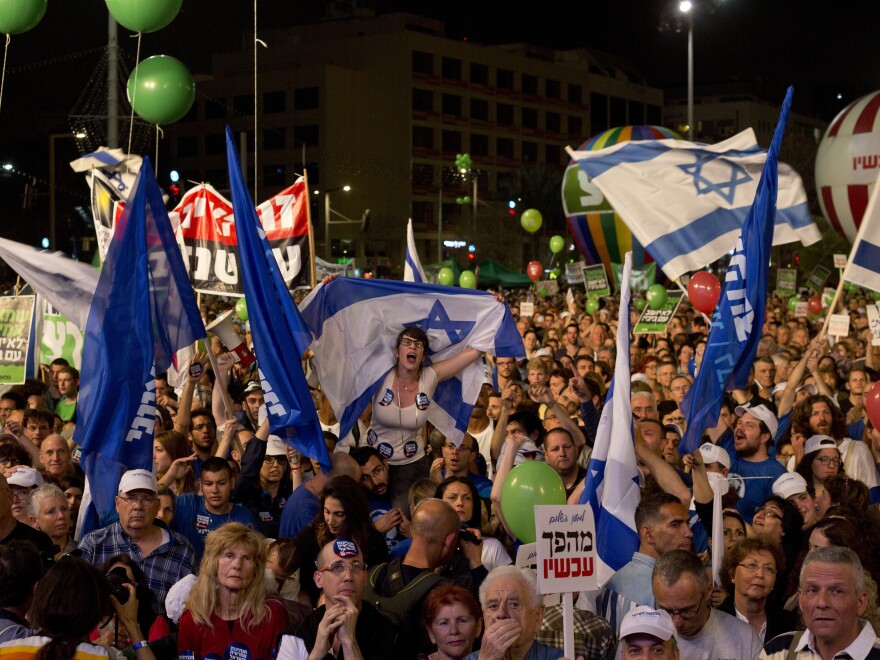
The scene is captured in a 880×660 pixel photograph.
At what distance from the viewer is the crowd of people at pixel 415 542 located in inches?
193

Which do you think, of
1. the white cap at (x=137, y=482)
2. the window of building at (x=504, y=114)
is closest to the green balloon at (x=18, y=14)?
the white cap at (x=137, y=482)

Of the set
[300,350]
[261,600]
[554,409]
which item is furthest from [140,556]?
[554,409]

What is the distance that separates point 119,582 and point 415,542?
52.0 inches

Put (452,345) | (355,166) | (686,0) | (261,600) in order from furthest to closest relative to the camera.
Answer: (355,166)
(686,0)
(452,345)
(261,600)

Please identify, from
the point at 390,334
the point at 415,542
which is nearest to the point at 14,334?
the point at 390,334

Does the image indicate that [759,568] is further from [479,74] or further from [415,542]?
[479,74]

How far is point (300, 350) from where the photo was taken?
8.42 meters

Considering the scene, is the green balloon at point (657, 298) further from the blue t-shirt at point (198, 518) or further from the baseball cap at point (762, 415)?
the blue t-shirt at point (198, 518)

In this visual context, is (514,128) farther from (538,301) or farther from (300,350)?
(300,350)

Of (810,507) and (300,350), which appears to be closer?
(810,507)

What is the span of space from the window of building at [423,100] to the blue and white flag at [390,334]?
7166cm

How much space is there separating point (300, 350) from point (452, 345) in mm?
1677

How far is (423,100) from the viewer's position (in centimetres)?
8081

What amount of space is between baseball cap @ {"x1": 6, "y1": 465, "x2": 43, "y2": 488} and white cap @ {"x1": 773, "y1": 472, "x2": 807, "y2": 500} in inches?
167
